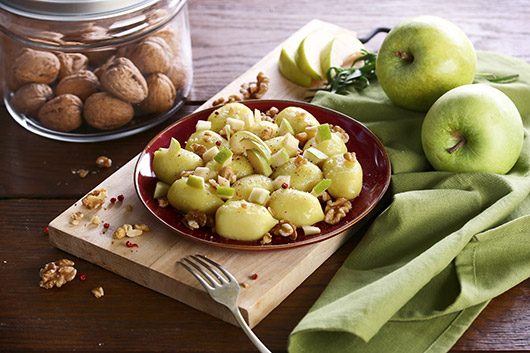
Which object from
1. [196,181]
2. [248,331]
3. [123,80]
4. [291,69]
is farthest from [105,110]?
[248,331]

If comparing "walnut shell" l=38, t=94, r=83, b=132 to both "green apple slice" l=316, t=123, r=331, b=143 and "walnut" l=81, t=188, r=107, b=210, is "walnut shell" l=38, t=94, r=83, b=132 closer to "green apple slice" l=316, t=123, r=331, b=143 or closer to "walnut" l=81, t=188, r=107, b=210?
"walnut" l=81, t=188, r=107, b=210

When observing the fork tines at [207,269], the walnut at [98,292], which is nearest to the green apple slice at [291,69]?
the fork tines at [207,269]

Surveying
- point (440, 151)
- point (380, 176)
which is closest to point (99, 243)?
point (380, 176)

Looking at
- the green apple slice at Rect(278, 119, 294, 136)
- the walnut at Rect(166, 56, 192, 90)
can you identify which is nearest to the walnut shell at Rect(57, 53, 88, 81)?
the walnut at Rect(166, 56, 192, 90)

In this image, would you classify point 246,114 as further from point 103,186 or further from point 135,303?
point 135,303

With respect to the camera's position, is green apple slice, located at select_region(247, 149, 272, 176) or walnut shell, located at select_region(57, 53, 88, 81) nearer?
green apple slice, located at select_region(247, 149, 272, 176)

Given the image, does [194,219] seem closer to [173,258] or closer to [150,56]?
[173,258]
